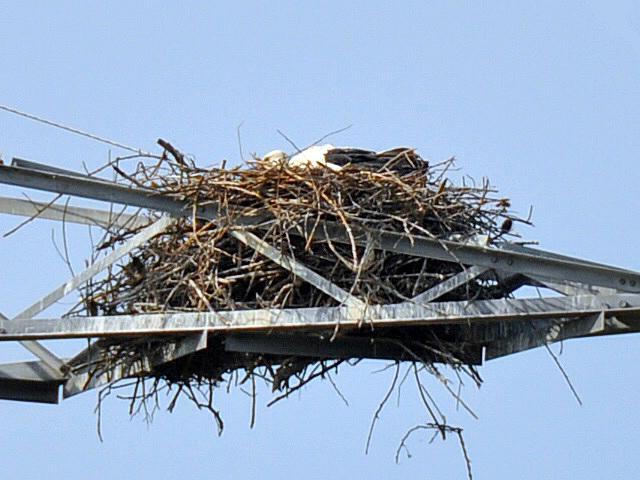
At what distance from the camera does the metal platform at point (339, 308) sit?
7.55 m

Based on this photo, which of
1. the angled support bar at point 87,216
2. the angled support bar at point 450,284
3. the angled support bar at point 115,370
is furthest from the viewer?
the angled support bar at point 87,216

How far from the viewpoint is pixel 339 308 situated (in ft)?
25.0

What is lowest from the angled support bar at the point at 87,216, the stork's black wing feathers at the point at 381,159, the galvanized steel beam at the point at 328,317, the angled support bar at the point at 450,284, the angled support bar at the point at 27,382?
the angled support bar at the point at 27,382

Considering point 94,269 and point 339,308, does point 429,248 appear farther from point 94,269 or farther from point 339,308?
point 94,269

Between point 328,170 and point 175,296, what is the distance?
106 centimetres

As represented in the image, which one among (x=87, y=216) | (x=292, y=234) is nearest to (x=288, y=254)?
(x=292, y=234)

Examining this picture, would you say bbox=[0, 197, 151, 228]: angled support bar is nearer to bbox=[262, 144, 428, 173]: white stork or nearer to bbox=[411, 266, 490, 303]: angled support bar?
bbox=[262, 144, 428, 173]: white stork

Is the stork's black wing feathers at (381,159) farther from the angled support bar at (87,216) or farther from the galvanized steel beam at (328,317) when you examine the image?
the galvanized steel beam at (328,317)

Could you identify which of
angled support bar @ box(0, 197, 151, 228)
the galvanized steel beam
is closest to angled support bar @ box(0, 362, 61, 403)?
angled support bar @ box(0, 197, 151, 228)

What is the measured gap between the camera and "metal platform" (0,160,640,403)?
7.55 m

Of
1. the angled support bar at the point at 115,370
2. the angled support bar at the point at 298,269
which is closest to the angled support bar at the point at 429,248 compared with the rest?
the angled support bar at the point at 298,269

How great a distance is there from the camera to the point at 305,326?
7.61 metres

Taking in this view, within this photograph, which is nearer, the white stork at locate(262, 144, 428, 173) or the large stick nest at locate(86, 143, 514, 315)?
the large stick nest at locate(86, 143, 514, 315)

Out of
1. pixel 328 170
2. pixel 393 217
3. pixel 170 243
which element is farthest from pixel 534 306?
pixel 170 243
